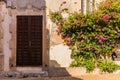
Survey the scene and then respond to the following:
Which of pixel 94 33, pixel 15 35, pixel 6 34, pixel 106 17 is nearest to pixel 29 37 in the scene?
pixel 15 35

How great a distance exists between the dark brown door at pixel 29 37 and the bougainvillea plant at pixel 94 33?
107 cm

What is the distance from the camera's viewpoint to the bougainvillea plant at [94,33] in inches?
567

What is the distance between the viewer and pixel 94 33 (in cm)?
1464

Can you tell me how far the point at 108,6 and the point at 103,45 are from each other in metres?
1.35

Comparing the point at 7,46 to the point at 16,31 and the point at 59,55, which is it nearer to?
the point at 16,31

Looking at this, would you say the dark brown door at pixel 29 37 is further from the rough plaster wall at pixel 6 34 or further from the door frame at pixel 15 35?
the rough plaster wall at pixel 6 34

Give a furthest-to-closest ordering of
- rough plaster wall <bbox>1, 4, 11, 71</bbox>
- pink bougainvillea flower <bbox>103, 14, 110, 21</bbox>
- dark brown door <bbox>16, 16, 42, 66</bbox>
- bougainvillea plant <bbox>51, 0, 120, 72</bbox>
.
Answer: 1. dark brown door <bbox>16, 16, 42, 66</bbox>
2. rough plaster wall <bbox>1, 4, 11, 71</bbox>
3. bougainvillea plant <bbox>51, 0, 120, 72</bbox>
4. pink bougainvillea flower <bbox>103, 14, 110, 21</bbox>

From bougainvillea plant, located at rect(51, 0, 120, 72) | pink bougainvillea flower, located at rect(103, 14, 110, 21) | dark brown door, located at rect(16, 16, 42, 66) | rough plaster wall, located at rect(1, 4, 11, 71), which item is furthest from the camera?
dark brown door, located at rect(16, 16, 42, 66)

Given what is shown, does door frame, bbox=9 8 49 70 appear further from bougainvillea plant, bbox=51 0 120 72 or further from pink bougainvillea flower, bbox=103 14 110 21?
pink bougainvillea flower, bbox=103 14 110 21

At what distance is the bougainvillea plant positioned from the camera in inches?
567

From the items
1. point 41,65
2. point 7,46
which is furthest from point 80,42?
point 7,46

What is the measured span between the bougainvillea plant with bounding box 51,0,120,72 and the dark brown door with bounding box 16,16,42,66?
1.07m

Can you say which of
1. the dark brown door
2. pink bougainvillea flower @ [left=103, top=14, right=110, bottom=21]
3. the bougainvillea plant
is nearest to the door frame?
the dark brown door

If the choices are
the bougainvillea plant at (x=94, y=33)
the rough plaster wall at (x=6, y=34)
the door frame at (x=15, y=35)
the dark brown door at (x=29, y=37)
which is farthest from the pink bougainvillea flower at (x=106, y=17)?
the rough plaster wall at (x=6, y=34)
